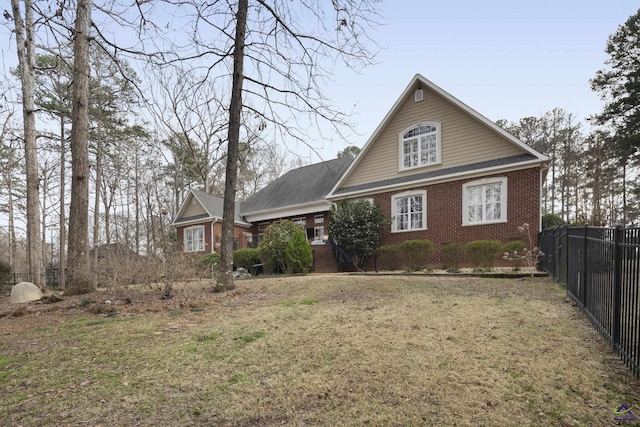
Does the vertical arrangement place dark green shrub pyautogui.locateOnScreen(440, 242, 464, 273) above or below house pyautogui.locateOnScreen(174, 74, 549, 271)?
below

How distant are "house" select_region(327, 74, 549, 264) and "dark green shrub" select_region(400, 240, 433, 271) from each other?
711mm

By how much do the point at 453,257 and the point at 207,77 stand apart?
9397 millimetres

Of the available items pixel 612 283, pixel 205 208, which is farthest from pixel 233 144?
pixel 205 208

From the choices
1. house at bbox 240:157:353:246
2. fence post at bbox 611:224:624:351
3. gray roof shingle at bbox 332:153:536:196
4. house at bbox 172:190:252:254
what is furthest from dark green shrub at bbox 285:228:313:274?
fence post at bbox 611:224:624:351

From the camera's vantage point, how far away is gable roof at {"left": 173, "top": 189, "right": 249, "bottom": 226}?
2083cm

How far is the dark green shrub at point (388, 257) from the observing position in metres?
12.7

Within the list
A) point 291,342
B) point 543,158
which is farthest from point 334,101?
point 543,158

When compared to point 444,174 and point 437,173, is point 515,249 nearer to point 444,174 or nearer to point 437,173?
point 444,174

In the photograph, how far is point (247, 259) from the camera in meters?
15.0

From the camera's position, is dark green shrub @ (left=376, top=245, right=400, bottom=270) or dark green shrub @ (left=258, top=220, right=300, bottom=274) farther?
dark green shrub @ (left=258, top=220, right=300, bottom=274)

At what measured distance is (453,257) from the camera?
11.3 m

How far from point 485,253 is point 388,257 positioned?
3.63m

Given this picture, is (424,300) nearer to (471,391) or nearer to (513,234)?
(471,391)

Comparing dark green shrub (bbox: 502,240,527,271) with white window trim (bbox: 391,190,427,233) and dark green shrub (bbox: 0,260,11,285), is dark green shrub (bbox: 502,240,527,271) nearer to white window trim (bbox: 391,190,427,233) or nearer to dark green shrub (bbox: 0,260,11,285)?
white window trim (bbox: 391,190,427,233)
